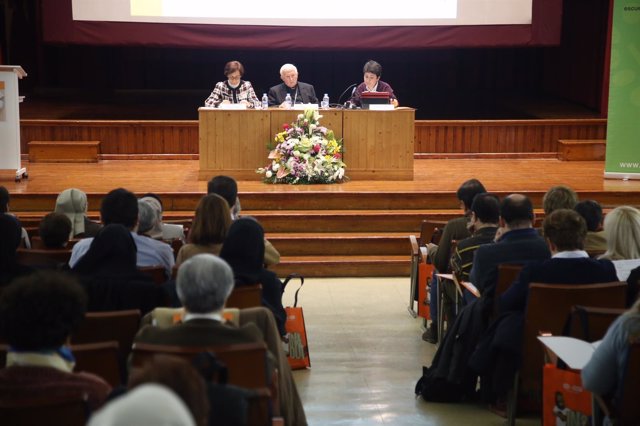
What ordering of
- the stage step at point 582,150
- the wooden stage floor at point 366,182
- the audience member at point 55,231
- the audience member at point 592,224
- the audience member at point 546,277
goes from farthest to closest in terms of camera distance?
the stage step at point 582,150 → the wooden stage floor at point 366,182 → the audience member at point 592,224 → the audience member at point 55,231 → the audience member at point 546,277

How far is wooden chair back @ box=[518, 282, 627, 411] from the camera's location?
161 inches

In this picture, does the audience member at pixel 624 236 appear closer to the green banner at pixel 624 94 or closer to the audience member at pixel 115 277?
the audience member at pixel 115 277

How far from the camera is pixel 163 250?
4.90 meters

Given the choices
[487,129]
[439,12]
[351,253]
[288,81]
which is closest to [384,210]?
[351,253]

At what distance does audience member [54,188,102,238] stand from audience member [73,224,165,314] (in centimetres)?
152

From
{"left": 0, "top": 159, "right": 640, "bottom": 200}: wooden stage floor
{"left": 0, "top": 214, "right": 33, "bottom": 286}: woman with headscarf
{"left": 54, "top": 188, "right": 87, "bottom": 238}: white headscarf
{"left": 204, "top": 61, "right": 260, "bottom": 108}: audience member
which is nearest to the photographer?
{"left": 0, "top": 214, "right": 33, "bottom": 286}: woman with headscarf

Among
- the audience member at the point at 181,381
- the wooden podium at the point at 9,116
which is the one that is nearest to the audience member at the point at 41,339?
the audience member at the point at 181,381

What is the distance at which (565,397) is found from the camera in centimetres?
368

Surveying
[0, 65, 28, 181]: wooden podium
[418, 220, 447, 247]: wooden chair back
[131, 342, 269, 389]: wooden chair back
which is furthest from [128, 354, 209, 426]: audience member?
[0, 65, 28, 181]: wooden podium

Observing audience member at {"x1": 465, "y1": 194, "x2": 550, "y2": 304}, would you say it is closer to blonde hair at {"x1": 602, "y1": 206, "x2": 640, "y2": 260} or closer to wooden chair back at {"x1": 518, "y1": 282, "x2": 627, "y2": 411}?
blonde hair at {"x1": 602, "y1": 206, "x2": 640, "y2": 260}

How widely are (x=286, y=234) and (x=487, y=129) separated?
14.3 feet

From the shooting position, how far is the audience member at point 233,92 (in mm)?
9633

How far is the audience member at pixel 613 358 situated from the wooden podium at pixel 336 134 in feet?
20.6

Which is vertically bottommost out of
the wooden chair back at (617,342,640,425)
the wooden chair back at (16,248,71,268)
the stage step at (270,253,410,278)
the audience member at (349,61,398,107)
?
the stage step at (270,253,410,278)
